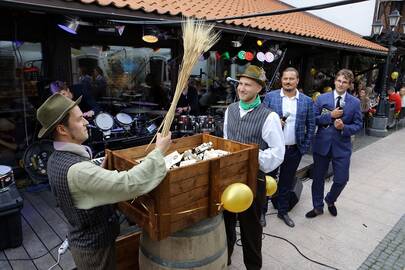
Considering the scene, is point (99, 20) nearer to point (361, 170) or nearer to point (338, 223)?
point (338, 223)

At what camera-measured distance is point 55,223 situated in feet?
11.6

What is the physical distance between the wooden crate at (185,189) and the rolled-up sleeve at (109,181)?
117 mm

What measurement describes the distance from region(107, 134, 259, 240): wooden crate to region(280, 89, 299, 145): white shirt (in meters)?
1.56

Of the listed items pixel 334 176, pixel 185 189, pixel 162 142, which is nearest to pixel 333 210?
pixel 334 176

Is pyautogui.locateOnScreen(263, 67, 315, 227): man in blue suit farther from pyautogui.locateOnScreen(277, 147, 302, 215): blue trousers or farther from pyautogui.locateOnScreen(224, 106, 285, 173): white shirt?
pyautogui.locateOnScreen(224, 106, 285, 173): white shirt

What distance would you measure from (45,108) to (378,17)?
17.7 m

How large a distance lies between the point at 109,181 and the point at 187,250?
2.64 feet

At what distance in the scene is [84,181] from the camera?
1.62 meters

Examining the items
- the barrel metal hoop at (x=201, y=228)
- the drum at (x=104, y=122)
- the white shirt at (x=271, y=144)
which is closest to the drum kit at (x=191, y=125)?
the drum at (x=104, y=122)

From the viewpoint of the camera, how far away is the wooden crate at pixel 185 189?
1834mm

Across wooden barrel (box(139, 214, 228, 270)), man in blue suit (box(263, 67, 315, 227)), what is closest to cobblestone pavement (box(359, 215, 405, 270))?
man in blue suit (box(263, 67, 315, 227))

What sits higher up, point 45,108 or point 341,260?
point 45,108

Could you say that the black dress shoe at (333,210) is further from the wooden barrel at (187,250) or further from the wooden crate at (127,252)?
the wooden crate at (127,252)

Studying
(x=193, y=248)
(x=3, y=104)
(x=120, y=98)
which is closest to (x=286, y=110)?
(x=193, y=248)
